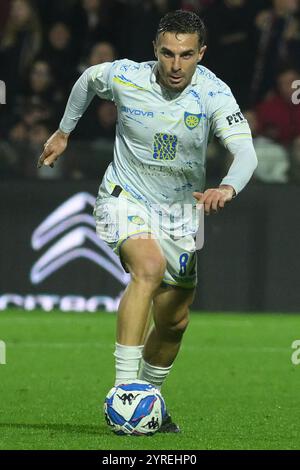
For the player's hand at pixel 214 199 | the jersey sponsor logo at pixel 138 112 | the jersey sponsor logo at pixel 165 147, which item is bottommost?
the player's hand at pixel 214 199

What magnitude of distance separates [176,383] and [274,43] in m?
6.59

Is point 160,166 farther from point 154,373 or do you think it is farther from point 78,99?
point 154,373

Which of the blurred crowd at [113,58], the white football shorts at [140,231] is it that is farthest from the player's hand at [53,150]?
the blurred crowd at [113,58]

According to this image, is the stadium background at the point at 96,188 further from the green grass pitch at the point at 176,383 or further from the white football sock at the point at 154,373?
the white football sock at the point at 154,373

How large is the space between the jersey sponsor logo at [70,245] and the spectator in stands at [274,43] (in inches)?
103

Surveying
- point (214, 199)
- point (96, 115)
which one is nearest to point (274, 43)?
point (96, 115)

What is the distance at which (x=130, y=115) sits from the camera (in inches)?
291

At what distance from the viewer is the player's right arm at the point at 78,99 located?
7.56m

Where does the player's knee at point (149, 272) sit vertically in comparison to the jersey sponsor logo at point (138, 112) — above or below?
below

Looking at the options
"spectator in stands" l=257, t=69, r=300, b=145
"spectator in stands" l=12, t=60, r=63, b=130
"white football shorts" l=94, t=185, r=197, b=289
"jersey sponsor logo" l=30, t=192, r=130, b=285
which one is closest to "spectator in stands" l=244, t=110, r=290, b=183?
"spectator in stands" l=257, t=69, r=300, b=145

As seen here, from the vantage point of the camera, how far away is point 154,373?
767 centimetres

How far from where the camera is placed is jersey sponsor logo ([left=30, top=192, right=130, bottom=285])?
45.6 ft

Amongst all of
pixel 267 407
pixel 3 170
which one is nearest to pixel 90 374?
pixel 267 407

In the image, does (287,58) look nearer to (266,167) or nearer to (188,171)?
(266,167)
